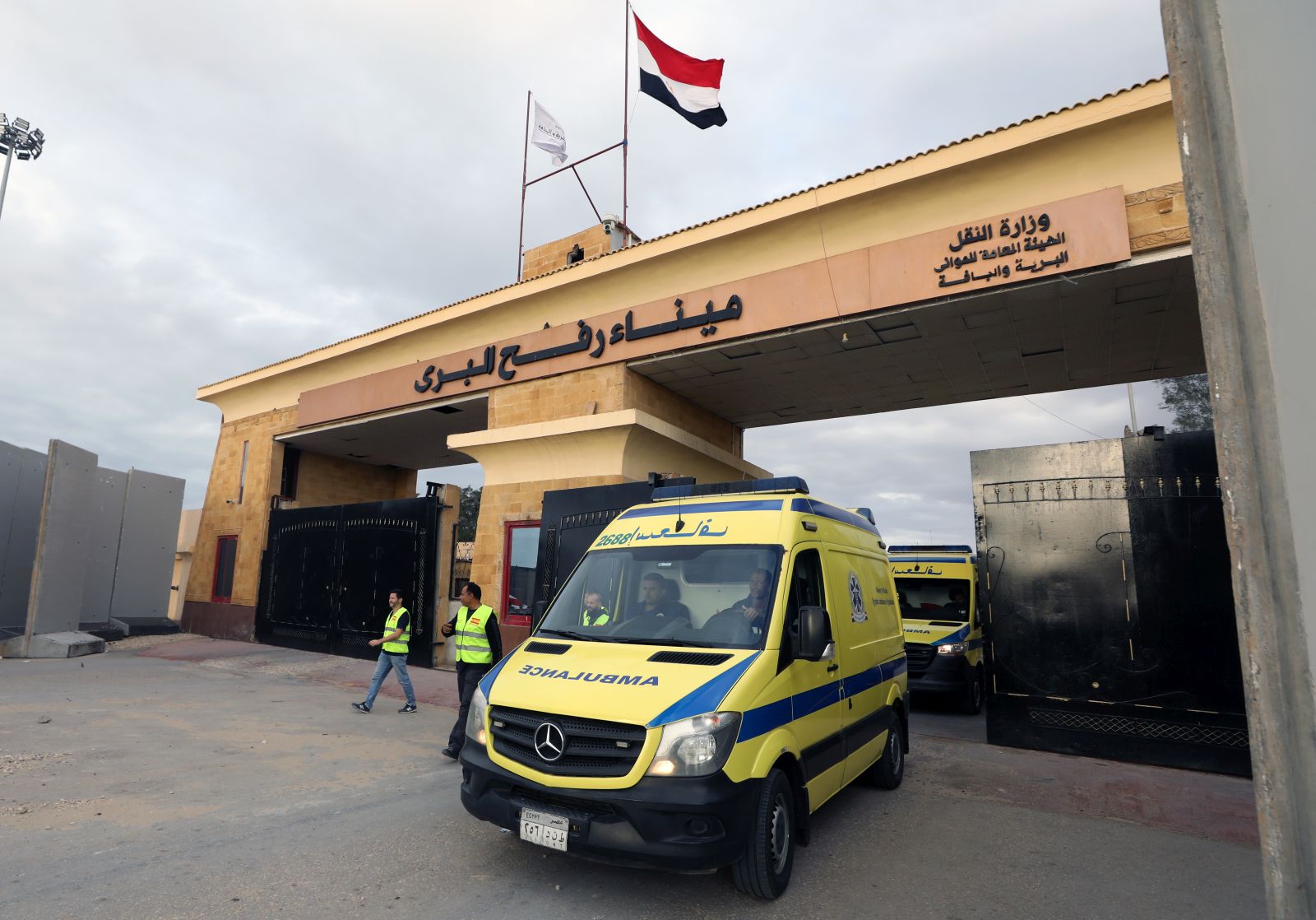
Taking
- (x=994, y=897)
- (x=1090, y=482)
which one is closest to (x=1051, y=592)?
(x=1090, y=482)

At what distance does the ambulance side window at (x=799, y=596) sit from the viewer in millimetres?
4449

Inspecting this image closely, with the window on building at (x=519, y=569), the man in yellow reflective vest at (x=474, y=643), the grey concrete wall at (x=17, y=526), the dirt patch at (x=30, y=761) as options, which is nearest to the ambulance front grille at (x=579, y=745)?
the man in yellow reflective vest at (x=474, y=643)

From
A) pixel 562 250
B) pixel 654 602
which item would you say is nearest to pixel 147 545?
pixel 562 250

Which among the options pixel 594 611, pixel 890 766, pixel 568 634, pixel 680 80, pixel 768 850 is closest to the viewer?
pixel 768 850

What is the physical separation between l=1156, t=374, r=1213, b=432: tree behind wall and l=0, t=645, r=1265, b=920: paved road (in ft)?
91.4

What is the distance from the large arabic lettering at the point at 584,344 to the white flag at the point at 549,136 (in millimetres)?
6195

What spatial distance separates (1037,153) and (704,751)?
968cm

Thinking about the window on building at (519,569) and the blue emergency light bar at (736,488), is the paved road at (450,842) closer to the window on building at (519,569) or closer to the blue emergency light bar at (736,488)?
the blue emergency light bar at (736,488)

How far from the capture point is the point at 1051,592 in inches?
332

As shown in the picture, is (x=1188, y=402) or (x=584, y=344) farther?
(x=1188, y=402)

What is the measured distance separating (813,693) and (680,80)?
45.0 ft

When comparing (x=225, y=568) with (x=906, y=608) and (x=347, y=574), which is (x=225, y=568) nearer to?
(x=347, y=574)

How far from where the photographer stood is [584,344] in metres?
13.8

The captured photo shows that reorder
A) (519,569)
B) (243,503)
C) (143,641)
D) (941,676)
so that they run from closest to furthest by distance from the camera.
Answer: (941,676) → (519,569) → (143,641) → (243,503)
